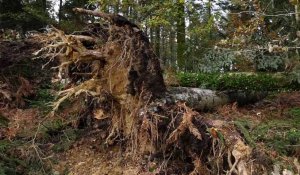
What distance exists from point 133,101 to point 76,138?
1348 millimetres

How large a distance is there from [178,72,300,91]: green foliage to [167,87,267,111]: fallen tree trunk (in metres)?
1.39

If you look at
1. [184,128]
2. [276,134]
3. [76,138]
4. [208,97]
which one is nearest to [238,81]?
[208,97]

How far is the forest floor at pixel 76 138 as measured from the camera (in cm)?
576

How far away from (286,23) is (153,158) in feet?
30.3

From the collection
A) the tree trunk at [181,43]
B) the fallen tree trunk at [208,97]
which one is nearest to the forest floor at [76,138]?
the fallen tree trunk at [208,97]

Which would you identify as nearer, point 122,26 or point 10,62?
point 122,26

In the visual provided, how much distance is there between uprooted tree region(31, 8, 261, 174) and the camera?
5.45 m

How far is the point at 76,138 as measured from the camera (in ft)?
22.3

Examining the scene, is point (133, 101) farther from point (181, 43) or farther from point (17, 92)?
point (181, 43)

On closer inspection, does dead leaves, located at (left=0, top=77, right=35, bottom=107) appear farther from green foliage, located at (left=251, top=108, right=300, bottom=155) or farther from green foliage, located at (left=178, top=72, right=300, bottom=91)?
green foliage, located at (left=251, top=108, right=300, bottom=155)

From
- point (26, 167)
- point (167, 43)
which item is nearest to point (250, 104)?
point (26, 167)

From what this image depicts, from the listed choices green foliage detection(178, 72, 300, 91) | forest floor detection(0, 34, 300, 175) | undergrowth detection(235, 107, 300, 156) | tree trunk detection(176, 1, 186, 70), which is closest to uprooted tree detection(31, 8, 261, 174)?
forest floor detection(0, 34, 300, 175)

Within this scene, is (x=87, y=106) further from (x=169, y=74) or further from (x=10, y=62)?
(x=10, y=62)

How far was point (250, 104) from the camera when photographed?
9008 mm
